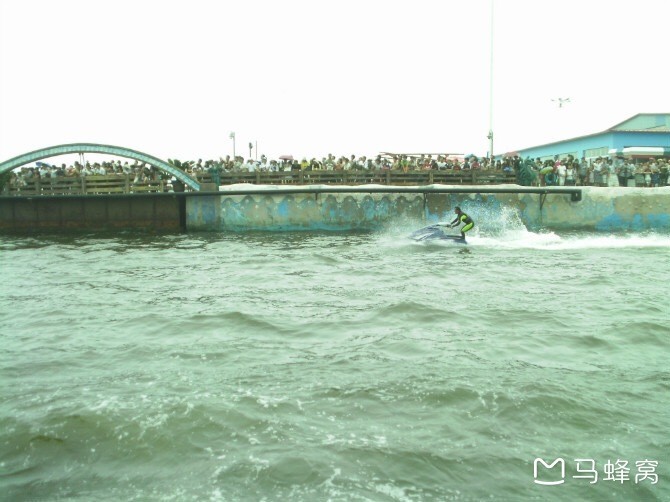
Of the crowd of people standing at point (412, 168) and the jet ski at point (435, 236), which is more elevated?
the crowd of people standing at point (412, 168)

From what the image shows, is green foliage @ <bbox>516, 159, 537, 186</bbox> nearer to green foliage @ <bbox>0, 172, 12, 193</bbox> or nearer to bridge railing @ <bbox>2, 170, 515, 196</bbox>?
bridge railing @ <bbox>2, 170, 515, 196</bbox>

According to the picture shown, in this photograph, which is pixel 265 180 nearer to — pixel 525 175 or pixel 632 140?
pixel 525 175

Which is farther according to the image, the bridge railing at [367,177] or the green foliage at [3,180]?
the bridge railing at [367,177]

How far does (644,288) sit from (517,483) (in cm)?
919

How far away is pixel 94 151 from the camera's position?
986 inches

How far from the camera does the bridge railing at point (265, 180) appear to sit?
25.3 m

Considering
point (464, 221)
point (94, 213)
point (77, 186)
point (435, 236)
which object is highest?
point (77, 186)

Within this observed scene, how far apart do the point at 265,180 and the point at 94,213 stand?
7100 mm

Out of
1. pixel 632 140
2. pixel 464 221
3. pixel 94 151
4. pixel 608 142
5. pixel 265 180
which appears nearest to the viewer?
pixel 464 221

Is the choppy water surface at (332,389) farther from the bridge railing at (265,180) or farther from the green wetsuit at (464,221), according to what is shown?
the bridge railing at (265,180)

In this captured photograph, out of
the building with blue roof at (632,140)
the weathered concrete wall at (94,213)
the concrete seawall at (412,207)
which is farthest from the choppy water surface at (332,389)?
the building with blue roof at (632,140)

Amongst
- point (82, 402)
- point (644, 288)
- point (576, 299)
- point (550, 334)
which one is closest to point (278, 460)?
point (82, 402)

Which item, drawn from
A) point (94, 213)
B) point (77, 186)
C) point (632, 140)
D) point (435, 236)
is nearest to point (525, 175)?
point (435, 236)

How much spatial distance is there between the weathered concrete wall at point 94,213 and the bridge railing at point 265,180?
Answer: 0.48m
